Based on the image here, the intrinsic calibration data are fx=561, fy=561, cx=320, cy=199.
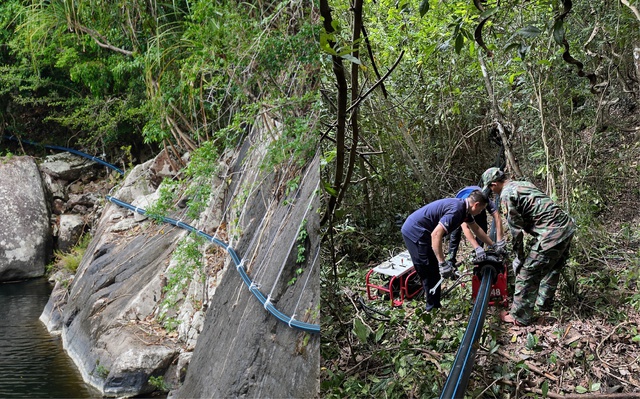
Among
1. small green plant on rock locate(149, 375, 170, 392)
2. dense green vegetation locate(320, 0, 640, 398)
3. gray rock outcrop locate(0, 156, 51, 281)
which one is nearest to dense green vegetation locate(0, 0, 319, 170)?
dense green vegetation locate(320, 0, 640, 398)

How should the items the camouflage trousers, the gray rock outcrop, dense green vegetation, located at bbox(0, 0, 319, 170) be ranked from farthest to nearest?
the gray rock outcrop → dense green vegetation, located at bbox(0, 0, 319, 170) → the camouflage trousers

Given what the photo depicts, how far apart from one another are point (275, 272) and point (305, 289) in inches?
4.5

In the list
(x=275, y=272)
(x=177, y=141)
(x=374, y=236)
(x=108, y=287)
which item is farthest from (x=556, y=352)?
(x=108, y=287)

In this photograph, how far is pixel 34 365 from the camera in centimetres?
207

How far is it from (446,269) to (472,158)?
23 centimetres

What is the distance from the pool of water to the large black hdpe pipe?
1.51 metres

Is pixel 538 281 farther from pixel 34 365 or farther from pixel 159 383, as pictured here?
pixel 34 365

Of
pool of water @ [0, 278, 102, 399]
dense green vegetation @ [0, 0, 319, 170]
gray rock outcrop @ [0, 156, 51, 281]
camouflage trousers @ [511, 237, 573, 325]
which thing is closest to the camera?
camouflage trousers @ [511, 237, 573, 325]

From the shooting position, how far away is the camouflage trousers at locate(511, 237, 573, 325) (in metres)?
1.00

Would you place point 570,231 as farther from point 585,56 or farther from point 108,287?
point 108,287

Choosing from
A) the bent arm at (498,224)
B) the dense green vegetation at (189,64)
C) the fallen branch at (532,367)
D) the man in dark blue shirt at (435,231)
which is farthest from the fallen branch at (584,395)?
the dense green vegetation at (189,64)

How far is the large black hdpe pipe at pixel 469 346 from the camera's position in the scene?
0.88 m

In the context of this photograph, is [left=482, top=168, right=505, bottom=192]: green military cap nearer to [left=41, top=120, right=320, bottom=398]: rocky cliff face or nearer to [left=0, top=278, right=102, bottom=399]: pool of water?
[left=41, top=120, right=320, bottom=398]: rocky cliff face

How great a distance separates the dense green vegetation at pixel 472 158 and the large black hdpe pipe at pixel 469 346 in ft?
0.09
